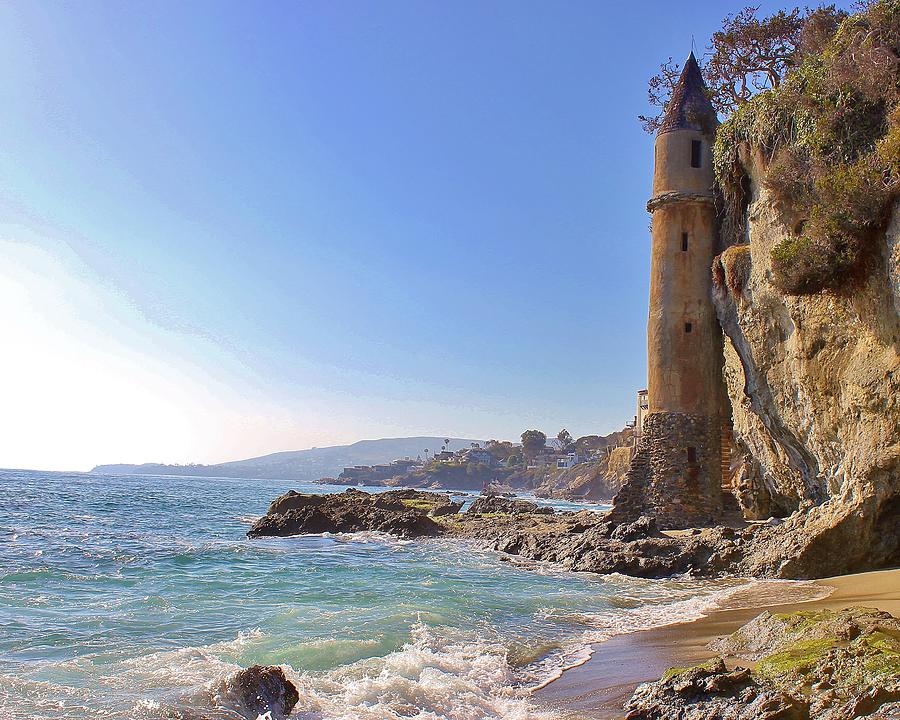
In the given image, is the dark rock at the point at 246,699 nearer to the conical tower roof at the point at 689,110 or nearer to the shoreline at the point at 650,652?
the shoreline at the point at 650,652

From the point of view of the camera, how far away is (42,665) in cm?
866

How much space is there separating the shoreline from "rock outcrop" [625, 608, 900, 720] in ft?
2.39

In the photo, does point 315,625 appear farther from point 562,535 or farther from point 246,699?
point 562,535

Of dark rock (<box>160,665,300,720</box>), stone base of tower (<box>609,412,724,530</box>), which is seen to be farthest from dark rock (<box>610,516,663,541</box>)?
dark rock (<box>160,665,300,720</box>)

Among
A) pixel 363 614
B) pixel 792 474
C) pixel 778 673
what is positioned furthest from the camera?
pixel 792 474

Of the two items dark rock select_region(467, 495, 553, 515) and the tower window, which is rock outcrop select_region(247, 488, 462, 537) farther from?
the tower window

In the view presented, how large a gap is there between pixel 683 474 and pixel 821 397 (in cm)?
792

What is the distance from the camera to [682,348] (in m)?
22.2

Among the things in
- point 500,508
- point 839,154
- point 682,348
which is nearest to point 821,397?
→ point 839,154

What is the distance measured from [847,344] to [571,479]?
103827 millimetres

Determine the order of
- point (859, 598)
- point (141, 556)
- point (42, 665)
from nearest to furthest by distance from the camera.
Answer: point (42, 665) → point (859, 598) → point (141, 556)

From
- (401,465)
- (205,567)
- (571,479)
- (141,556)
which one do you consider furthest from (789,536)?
(401,465)

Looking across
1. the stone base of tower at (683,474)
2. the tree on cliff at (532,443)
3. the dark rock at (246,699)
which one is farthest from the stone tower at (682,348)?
the tree on cliff at (532,443)

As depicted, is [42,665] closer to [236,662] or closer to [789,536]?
[236,662]
